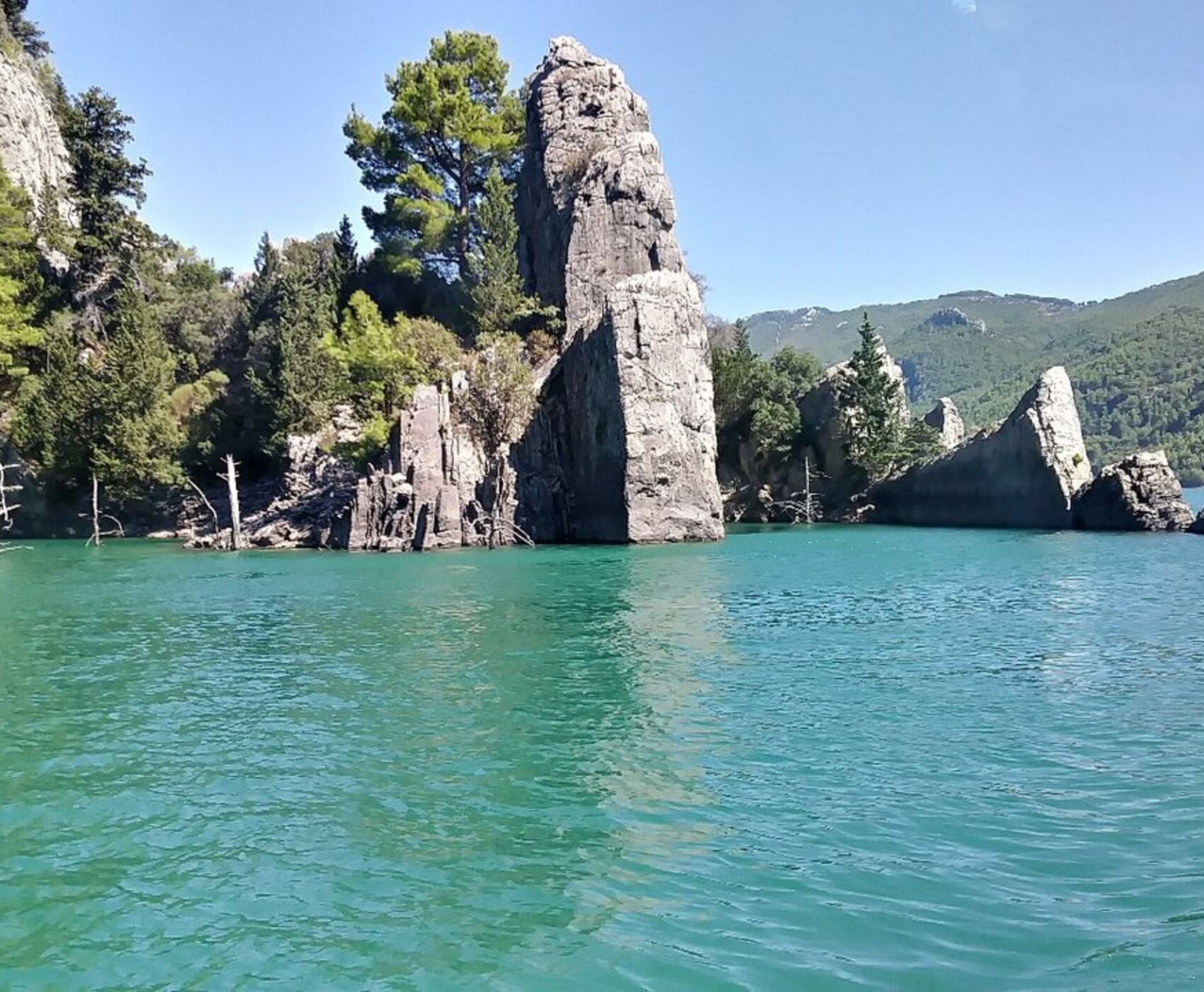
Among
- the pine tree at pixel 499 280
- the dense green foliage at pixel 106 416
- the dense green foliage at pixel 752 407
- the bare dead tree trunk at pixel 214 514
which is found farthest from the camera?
the dense green foliage at pixel 752 407

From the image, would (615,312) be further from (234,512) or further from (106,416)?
(106,416)

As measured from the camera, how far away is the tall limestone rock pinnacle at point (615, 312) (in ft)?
161

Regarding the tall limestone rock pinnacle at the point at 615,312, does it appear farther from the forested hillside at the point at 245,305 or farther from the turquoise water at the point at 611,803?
the turquoise water at the point at 611,803

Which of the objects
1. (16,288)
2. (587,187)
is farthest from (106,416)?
(587,187)

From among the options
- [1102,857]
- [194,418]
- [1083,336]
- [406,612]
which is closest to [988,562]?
[406,612]

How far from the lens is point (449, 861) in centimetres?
902

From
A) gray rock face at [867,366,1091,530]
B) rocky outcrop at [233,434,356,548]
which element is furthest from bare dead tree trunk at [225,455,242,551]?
gray rock face at [867,366,1091,530]

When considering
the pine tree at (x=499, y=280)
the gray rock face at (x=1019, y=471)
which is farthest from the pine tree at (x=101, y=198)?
the gray rock face at (x=1019, y=471)

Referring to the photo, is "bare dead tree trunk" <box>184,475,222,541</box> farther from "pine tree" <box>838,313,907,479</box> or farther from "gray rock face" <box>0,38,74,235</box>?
"pine tree" <box>838,313,907,479</box>

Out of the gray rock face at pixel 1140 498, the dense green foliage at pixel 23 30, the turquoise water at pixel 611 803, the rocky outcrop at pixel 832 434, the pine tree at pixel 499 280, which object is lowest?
the turquoise water at pixel 611 803

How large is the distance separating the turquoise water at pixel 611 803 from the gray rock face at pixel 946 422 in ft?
162

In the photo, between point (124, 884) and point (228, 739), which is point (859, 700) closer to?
point (228, 739)

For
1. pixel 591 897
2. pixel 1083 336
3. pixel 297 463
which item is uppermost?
pixel 1083 336

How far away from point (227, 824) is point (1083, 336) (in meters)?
201
